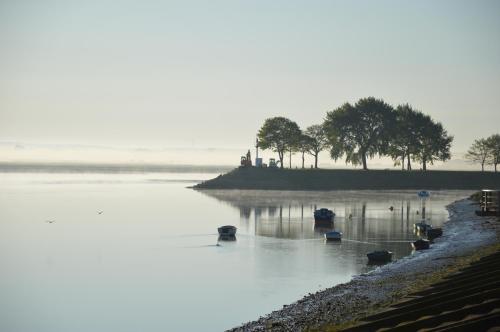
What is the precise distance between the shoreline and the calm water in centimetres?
249

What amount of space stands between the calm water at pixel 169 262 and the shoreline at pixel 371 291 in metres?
2.49

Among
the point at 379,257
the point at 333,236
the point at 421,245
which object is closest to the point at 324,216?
the point at 333,236

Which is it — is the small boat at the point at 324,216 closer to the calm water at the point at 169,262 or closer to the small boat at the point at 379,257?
the calm water at the point at 169,262

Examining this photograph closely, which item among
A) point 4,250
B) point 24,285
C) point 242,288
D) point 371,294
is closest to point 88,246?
point 4,250

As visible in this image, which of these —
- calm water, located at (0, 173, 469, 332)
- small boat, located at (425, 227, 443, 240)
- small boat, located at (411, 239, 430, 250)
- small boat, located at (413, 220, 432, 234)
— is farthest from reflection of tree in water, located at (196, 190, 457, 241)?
small boat, located at (411, 239, 430, 250)

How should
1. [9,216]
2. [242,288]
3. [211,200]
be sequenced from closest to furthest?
[242,288], [9,216], [211,200]

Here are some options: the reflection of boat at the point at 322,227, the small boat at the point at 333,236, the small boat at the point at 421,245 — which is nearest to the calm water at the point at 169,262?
the small boat at the point at 333,236

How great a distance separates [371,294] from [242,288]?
37.3ft

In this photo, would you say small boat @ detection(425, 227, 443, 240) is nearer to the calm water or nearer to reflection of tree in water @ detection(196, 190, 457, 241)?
the calm water

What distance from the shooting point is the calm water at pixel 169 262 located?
1718 inches

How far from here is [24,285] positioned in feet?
174

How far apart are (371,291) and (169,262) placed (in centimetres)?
2517

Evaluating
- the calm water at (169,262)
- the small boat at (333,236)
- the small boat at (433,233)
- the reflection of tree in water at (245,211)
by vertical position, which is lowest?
the calm water at (169,262)

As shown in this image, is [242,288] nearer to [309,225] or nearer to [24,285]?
[24,285]
